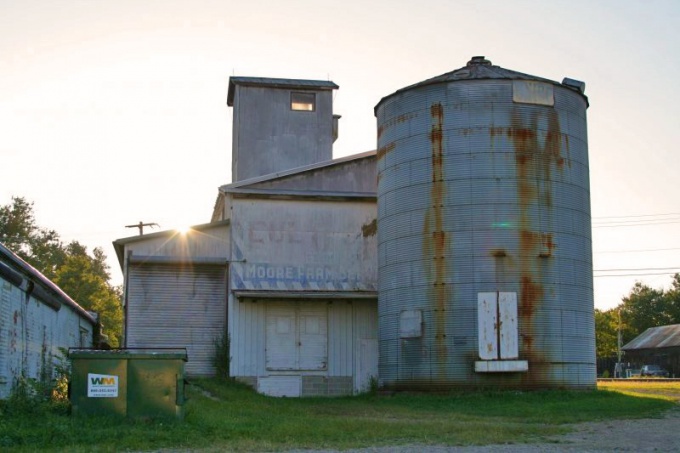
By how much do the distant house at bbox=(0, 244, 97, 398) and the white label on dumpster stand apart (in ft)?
10.5

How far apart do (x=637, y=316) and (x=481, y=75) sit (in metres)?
88.5

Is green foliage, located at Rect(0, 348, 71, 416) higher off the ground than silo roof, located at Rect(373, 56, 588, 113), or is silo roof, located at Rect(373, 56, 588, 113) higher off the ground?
silo roof, located at Rect(373, 56, 588, 113)

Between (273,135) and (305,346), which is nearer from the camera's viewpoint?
(305,346)

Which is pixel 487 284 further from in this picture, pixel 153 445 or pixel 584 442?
pixel 153 445

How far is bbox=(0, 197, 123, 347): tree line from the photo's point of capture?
74750mm

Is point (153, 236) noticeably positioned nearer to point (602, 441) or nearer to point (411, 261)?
point (411, 261)

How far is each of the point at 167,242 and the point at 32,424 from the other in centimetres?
1559

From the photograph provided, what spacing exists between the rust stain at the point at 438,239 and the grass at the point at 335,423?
5.82ft

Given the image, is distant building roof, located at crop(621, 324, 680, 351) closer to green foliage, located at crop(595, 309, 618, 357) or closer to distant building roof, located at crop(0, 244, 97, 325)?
green foliage, located at crop(595, 309, 618, 357)

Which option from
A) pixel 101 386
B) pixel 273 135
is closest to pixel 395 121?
pixel 273 135

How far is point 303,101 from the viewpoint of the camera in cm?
3675

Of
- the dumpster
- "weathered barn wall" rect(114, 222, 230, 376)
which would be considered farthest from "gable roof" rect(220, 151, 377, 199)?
the dumpster

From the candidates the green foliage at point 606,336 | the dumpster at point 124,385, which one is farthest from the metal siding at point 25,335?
the green foliage at point 606,336

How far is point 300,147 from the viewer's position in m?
36.2
